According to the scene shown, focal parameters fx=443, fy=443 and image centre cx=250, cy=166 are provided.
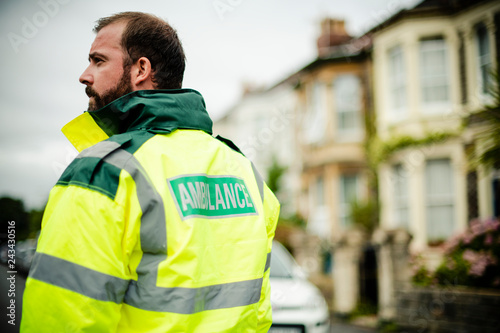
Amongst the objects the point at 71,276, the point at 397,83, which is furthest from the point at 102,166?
the point at 397,83

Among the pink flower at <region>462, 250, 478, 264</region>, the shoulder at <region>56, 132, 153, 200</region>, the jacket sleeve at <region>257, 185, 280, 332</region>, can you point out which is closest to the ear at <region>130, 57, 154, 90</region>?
the shoulder at <region>56, 132, 153, 200</region>

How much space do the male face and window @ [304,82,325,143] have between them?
16.1m

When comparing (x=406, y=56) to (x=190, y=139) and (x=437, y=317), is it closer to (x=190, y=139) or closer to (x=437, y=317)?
(x=437, y=317)

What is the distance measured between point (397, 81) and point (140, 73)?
46.9 feet

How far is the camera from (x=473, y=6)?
12555 mm

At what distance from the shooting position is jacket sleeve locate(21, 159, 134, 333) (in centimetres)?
113

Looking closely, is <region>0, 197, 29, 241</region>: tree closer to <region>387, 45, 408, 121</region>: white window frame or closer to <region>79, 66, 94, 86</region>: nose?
<region>79, 66, 94, 86</region>: nose

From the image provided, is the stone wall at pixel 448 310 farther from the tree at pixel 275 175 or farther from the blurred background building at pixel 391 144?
the tree at pixel 275 175

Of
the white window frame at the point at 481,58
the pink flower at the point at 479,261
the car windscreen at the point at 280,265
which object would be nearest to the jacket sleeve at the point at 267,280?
the car windscreen at the point at 280,265

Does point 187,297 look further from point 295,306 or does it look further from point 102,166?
point 295,306

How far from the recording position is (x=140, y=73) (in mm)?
1534

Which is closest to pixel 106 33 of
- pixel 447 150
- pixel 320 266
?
pixel 320 266

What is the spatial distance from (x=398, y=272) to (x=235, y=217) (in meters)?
8.18

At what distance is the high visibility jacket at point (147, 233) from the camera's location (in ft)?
3.80
